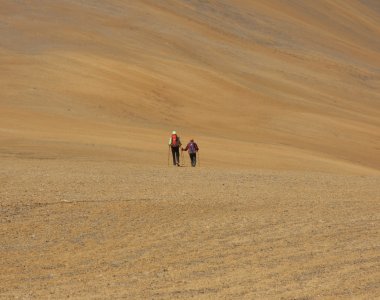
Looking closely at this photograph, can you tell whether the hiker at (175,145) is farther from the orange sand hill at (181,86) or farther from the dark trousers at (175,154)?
the orange sand hill at (181,86)

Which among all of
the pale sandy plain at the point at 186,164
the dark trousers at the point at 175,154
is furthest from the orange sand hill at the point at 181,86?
the dark trousers at the point at 175,154

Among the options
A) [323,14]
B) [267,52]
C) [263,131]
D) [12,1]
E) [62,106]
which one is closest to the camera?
[62,106]

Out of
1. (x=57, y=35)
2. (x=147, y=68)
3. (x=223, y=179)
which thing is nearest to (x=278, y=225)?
(x=223, y=179)

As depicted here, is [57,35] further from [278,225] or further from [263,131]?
[278,225]

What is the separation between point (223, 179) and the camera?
20500 mm

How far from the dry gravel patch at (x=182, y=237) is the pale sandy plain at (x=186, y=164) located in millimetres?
51

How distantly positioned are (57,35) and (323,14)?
131ft

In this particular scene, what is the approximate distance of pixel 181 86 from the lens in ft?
139

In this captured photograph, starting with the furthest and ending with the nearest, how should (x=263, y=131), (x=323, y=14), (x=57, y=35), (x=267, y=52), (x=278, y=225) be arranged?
(x=323, y=14) < (x=267, y=52) < (x=57, y=35) < (x=263, y=131) < (x=278, y=225)

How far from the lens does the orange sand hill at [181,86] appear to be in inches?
1159

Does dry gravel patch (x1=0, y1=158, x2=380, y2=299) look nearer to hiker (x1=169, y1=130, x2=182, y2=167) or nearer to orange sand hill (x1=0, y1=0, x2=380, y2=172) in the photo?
hiker (x1=169, y1=130, x2=182, y2=167)

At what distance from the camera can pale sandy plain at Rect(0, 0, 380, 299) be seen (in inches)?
477

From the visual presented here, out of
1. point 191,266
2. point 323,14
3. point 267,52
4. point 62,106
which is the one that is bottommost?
point 191,266

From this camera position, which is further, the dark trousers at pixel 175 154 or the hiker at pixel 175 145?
the dark trousers at pixel 175 154
